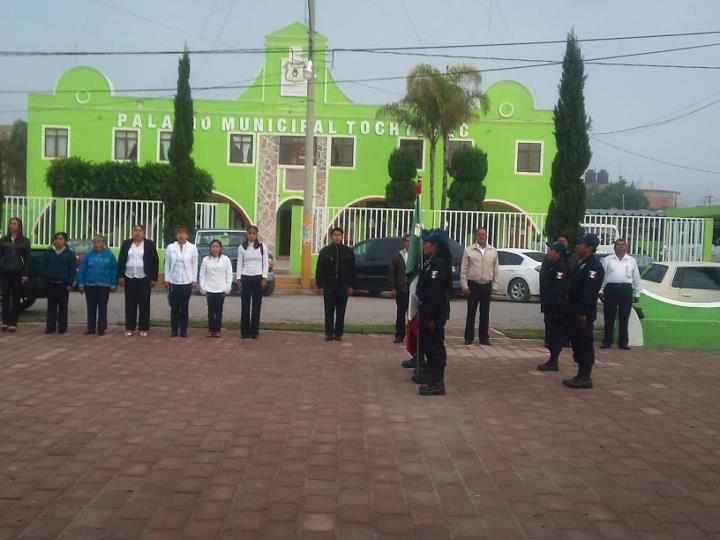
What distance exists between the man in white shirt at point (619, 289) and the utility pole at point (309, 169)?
12203mm

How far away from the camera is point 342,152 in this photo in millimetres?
36969

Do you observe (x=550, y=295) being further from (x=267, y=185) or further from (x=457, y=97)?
(x=267, y=185)

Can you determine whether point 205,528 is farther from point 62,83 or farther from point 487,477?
point 62,83

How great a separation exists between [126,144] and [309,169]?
1628 centimetres

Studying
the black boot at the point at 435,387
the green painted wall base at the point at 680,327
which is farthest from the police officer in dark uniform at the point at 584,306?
the green painted wall base at the point at 680,327

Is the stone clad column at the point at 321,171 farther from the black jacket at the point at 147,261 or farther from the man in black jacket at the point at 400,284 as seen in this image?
the man in black jacket at the point at 400,284

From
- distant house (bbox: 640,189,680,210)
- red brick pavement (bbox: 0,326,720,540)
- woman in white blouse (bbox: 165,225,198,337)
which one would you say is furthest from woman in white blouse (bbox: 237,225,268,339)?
distant house (bbox: 640,189,680,210)

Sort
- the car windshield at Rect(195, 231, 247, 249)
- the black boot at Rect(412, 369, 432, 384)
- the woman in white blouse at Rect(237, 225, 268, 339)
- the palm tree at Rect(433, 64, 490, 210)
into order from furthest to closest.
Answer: the palm tree at Rect(433, 64, 490, 210) → the car windshield at Rect(195, 231, 247, 249) → the woman in white blouse at Rect(237, 225, 268, 339) → the black boot at Rect(412, 369, 432, 384)

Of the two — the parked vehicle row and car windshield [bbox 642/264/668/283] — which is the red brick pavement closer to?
car windshield [bbox 642/264/668/283]

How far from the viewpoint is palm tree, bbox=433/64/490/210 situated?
33.2 meters

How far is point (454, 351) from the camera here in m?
12.0

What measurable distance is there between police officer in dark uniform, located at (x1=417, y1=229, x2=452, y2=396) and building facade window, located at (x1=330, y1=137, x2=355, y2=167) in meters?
28.2

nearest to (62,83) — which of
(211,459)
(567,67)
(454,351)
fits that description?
(567,67)

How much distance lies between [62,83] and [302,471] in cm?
3457
